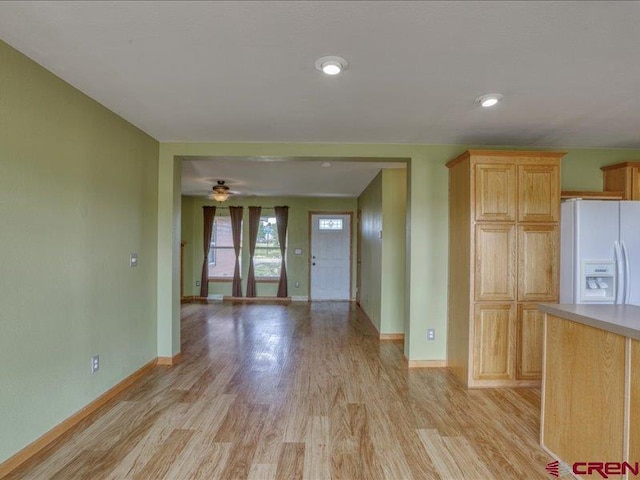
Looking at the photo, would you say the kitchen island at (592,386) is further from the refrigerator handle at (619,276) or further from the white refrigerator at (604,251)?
the refrigerator handle at (619,276)

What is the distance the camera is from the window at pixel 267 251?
7.83 metres

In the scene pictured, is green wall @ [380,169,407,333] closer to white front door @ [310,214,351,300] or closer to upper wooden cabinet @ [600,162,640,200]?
upper wooden cabinet @ [600,162,640,200]

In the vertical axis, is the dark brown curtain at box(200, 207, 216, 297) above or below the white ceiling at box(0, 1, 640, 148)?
below

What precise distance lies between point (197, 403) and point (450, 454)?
1.91 meters

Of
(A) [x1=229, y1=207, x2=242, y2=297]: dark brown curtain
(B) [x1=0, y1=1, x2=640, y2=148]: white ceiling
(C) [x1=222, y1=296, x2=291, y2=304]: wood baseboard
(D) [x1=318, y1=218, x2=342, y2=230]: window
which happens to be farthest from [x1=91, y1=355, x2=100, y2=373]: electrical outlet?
(D) [x1=318, y1=218, x2=342, y2=230]: window

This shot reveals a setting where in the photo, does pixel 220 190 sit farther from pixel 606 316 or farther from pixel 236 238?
pixel 606 316

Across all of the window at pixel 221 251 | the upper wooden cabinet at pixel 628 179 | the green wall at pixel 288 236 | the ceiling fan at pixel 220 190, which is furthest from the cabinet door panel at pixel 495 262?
the window at pixel 221 251

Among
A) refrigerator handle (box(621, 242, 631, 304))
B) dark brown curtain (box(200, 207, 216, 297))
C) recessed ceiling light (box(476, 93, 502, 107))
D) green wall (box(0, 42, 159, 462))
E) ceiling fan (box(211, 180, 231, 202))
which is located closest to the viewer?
green wall (box(0, 42, 159, 462))

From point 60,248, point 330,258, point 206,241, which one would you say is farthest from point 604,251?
point 206,241

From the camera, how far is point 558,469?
75.8 inches

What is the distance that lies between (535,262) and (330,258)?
5.15 meters

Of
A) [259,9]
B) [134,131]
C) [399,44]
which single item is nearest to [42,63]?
[134,131]

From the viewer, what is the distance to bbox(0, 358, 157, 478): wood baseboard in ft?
6.23

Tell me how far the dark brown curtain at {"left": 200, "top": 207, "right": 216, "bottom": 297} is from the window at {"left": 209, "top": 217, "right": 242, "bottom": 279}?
0.10 metres
